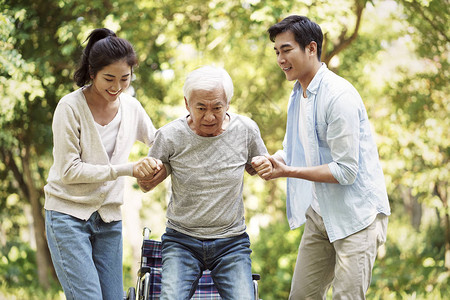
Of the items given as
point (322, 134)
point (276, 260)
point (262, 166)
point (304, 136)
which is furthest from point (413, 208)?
point (262, 166)

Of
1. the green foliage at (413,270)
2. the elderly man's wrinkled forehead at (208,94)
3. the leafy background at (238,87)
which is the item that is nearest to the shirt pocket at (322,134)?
the elderly man's wrinkled forehead at (208,94)

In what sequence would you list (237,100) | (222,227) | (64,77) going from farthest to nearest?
1. (237,100)
2. (64,77)
3. (222,227)

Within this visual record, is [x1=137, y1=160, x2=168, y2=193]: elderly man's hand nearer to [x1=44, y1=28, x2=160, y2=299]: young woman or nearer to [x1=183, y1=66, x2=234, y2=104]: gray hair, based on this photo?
[x1=44, y1=28, x2=160, y2=299]: young woman

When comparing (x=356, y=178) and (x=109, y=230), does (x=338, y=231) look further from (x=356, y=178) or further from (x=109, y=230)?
(x=109, y=230)

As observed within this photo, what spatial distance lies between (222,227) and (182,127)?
52 cm

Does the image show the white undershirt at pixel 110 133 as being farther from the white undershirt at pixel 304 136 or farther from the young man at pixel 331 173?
the white undershirt at pixel 304 136

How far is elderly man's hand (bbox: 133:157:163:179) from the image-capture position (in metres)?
2.63

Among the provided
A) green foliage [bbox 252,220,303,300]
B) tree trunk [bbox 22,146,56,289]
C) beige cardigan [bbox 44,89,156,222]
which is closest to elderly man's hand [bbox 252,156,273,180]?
beige cardigan [bbox 44,89,156,222]

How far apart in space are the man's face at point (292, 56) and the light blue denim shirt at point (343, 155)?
0.08 metres

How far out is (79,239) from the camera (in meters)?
2.77

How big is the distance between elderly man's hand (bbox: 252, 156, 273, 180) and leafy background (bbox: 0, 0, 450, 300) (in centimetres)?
262

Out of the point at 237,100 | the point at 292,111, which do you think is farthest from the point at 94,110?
the point at 237,100

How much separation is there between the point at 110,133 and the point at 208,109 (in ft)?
2.01

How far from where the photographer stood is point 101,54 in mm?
2748
